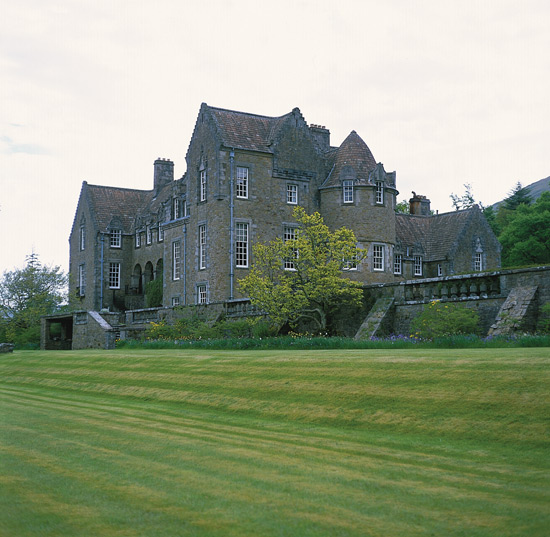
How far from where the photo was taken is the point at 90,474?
9.02 m

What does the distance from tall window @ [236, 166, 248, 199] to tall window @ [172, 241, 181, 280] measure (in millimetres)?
7391

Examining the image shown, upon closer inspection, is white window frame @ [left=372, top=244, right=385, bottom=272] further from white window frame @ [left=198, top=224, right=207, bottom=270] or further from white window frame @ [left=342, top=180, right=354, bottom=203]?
white window frame @ [left=198, top=224, right=207, bottom=270]

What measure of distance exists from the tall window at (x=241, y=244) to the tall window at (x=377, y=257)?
26.0 ft

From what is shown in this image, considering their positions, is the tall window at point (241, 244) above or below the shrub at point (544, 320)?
above

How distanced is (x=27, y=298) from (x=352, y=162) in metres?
27.0

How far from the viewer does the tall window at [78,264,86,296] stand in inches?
2544

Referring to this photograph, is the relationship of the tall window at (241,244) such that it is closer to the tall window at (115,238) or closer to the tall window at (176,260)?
the tall window at (176,260)

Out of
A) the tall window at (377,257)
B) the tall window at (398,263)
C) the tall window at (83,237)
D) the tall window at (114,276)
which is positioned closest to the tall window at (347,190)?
the tall window at (377,257)

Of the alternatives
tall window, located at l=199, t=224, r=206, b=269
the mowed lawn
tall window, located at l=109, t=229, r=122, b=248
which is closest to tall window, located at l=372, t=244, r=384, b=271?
tall window, located at l=199, t=224, r=206, b=269

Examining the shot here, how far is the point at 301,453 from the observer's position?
33.6ft

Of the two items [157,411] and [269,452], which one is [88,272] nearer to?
[157,411]

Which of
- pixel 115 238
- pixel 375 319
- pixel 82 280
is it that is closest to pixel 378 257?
pixel 375 319

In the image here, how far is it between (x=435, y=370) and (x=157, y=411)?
6202 millimetres

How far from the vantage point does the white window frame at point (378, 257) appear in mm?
44500
